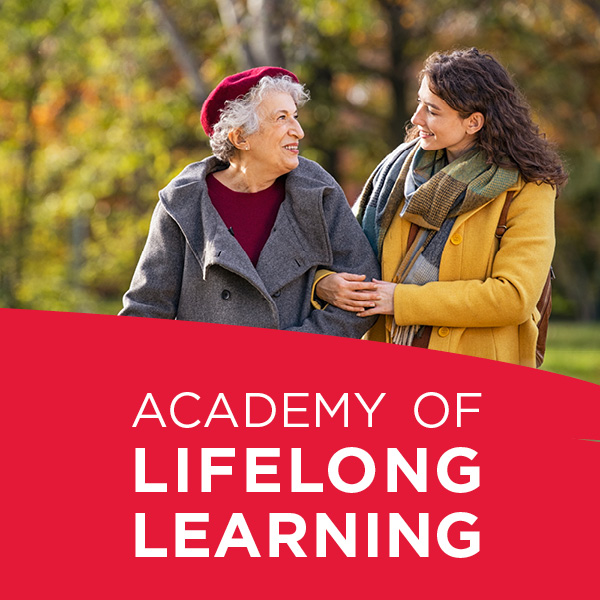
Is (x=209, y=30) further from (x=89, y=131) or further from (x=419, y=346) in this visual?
(x=419, y=346)

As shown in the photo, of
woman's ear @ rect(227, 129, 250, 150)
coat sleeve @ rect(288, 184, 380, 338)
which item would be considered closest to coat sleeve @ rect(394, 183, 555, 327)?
coat sleeve @ rect(288, 184, 380, 338)

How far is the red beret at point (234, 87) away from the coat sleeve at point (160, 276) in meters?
0.37

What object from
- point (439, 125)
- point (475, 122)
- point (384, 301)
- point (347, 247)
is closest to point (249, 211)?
point (347, 247)

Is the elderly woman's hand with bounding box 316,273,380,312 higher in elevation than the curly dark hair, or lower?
lower

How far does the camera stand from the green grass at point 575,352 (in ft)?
34.2

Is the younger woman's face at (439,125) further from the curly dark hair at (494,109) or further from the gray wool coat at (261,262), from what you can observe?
the gray wool coat at (261,262)

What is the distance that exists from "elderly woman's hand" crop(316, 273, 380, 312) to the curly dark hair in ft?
1.90

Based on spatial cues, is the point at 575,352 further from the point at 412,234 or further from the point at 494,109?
the point at 494,109

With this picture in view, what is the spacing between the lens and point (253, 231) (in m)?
3.29

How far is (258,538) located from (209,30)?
8.61m

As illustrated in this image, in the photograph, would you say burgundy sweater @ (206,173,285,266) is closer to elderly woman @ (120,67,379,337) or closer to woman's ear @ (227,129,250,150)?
elderly woman @ (120,67,379,337)

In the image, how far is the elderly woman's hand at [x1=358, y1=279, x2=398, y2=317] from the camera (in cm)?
321

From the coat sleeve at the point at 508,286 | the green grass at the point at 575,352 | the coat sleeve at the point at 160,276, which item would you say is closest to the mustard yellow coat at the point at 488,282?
the coat sleeve at the point at 508,286

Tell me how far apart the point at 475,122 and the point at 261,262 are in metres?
0.85
